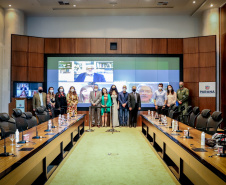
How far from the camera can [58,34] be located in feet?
39.2

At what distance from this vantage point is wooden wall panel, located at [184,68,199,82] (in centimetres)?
1073

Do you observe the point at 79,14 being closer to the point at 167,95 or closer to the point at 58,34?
the point at 58,34

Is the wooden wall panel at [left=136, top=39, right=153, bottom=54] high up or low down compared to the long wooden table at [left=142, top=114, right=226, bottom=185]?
up

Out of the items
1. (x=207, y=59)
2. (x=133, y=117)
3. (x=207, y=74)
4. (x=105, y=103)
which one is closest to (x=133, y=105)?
(x=133, y=117)

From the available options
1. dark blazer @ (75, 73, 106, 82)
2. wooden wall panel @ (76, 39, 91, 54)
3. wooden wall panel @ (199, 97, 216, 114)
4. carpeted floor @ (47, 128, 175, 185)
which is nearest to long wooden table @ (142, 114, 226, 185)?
carpeted floor @ (47, 128, 175, 185)

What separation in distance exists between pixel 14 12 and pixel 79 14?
264cm

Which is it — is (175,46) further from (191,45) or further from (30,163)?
(30,163)

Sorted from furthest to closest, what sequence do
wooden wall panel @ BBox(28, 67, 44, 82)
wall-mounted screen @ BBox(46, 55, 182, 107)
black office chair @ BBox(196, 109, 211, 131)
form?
wall-mounted screen @ BBox(46, 55, 182, 107), wooden wall panel @ BBox(28, 67, 44, 82), black office chair @ BBox(196, 109, 211, 131)

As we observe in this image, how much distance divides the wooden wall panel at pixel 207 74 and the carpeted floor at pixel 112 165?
4.55 meters

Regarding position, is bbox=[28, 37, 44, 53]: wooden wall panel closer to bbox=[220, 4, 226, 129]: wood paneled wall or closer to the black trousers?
the black trousers

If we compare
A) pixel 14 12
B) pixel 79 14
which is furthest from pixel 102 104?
pixel 14 12

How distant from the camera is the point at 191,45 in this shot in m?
11.0

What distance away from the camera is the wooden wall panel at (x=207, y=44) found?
10.5 m

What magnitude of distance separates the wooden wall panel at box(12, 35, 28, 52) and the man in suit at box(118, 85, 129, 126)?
4.23 metres
